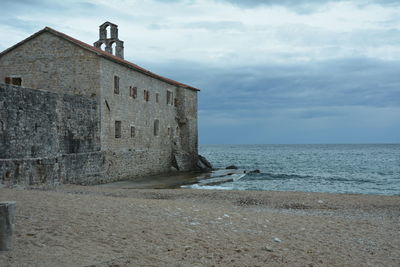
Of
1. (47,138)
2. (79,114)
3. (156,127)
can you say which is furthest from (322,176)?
(47,138)

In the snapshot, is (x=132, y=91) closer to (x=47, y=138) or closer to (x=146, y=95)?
(x=146, y=95)

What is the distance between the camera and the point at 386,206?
14.1 metres

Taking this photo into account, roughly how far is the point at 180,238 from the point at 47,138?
12.2 metres

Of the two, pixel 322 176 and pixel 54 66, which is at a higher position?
pixel 54 66

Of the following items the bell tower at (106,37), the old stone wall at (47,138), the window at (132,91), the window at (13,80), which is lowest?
the old stone wall at (47,138)

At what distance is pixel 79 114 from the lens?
63.7ft

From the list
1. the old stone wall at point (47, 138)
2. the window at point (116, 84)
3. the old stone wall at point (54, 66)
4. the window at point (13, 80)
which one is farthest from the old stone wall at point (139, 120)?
the window at point (13, 80)

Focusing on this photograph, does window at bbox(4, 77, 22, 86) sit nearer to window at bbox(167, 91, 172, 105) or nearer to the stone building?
the stone building

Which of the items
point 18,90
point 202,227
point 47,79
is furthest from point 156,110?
point 202,227

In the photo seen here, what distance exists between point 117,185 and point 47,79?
7746 millimetres

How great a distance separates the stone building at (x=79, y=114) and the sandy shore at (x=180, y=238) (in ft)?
20.5

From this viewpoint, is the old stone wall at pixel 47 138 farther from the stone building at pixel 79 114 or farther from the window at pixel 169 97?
the window at pixel 169 97

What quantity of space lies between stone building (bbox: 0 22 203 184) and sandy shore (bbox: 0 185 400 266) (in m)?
6.26

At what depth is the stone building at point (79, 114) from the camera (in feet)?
49.5
